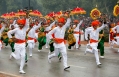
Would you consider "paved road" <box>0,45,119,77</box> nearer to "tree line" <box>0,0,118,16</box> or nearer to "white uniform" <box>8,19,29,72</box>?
"white uniform" <box>8,19,29,72</box>

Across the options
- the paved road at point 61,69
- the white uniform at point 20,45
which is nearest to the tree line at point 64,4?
the paved road at point 61,69

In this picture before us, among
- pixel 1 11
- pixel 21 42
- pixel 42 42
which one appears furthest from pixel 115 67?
pixel 1 11

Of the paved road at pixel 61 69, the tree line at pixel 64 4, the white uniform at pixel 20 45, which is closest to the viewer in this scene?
the paved road at pixel 61 69

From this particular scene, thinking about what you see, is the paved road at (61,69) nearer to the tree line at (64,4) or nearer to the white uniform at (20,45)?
the white uniform at (20,45)

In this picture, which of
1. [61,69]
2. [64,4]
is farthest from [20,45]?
[64,4]

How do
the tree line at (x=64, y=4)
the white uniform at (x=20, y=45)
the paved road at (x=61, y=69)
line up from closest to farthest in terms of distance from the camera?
the paved road at (x=61, y=69)
the white uniform at (x=20, y=45)
the tree line at (x=64, y=4)

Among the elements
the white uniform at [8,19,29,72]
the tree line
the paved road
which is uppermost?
the tree line

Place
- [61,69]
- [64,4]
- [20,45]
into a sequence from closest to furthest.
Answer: [20,45]
[61,69]
[64,4]

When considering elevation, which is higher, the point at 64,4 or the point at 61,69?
the point at 64,4

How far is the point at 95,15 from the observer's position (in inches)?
614

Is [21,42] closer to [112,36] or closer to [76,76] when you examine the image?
[76,76]

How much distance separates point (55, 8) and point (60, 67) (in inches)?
1864

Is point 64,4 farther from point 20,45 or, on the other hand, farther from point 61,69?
point 20,45

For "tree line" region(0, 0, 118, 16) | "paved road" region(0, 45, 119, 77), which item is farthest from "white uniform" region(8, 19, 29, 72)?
"tree line" region(0, 0, 118, 16)
